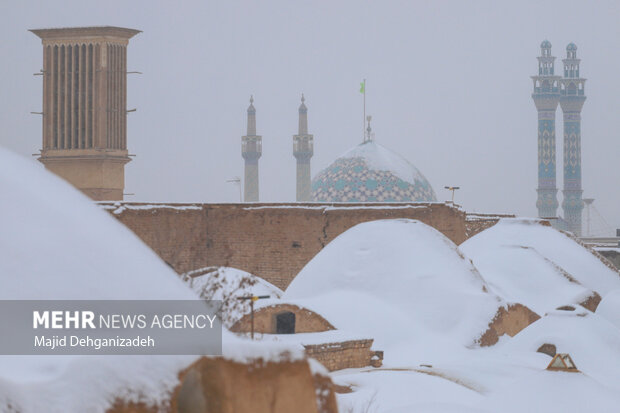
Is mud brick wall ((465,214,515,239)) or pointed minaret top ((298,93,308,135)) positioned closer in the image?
mud brick wall ((465,214,515,239))

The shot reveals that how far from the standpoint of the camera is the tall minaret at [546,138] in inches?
2195

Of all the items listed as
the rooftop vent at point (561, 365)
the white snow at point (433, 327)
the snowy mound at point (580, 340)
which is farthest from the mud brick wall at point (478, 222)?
the rooftop vent at point (561, 365)

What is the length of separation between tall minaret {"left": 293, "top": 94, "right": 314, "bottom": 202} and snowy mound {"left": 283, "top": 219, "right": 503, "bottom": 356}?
2846 cm

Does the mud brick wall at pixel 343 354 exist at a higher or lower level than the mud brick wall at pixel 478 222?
lower

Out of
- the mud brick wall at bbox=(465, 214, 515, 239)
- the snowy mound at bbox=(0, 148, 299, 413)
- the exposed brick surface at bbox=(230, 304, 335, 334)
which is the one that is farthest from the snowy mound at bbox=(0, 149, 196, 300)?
the mud brick wall at bbox=(465, 214, 515, 239)

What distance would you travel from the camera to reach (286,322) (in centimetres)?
1595

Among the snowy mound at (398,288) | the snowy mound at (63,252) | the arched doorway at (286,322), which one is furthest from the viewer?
the snowy mound at (398,288)

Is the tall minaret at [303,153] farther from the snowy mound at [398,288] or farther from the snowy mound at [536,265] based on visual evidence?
the snowy mound at [398,288]

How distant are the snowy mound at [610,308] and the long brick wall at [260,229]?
3.79 metres

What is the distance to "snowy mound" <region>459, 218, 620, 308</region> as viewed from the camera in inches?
926

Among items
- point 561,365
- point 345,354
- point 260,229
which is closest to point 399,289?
point 345,354

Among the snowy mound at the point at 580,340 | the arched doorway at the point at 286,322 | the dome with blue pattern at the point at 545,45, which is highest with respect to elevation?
the dome with blue pattern at the point at 545,45

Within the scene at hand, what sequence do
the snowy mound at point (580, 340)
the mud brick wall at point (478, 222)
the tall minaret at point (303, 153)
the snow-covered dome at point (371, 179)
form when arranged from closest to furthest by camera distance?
1. the snowy mound at point (580, 340)
2. the mud brick wall at point (478, 222)
3. the snow-covered dome at point (371, 179)
4. the tall minaret at point (303, 153)

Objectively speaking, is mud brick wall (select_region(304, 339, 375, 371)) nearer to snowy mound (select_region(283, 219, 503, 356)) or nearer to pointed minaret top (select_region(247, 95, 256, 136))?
snowy mound (select_region(283, 219, 503, 356))
